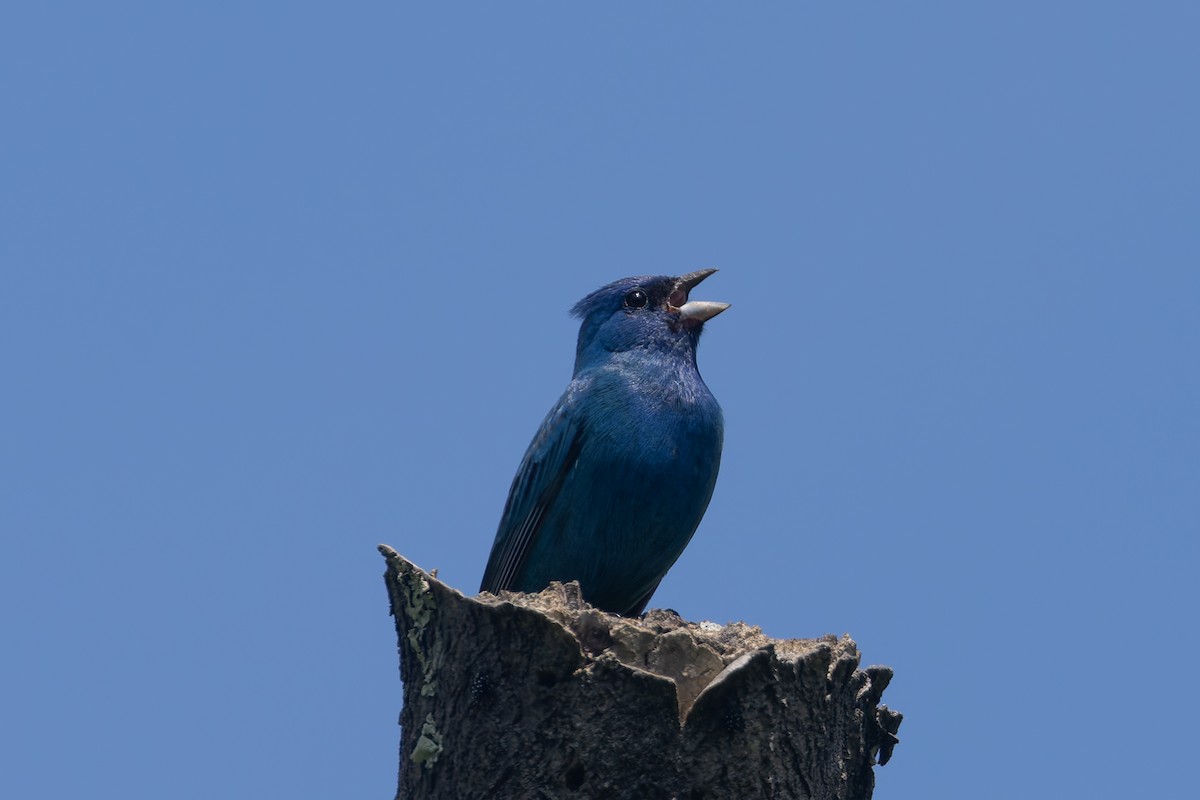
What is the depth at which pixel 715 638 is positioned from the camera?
6.99 meters

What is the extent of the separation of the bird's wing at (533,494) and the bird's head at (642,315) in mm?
916

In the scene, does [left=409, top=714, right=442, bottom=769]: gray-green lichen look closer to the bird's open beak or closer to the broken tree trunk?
the broken tree trunk

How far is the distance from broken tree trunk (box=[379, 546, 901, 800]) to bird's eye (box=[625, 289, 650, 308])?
4.06m

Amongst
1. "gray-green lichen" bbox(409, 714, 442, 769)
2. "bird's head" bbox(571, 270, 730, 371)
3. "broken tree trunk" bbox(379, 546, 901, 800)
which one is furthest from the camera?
"bird's head" bbox(571, 270, 730, 371)

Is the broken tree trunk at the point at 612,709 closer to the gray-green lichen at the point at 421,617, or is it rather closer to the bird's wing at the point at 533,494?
the gray-green lichen at the point at 421,617

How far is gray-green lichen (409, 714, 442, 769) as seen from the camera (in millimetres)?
6758

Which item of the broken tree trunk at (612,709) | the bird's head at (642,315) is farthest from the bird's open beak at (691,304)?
the broken tree trunk at (612,709)

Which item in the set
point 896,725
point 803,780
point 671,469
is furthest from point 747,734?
point 671,469

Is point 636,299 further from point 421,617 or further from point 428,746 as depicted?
point 428,746

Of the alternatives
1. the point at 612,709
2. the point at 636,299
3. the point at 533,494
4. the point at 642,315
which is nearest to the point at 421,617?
the point at 612,709

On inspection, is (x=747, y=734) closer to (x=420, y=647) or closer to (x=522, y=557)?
(x=420, y=647)

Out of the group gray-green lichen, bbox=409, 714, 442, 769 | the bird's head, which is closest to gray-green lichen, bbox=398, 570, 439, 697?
gray-green lichen, bbox=409, 714, 442, 769

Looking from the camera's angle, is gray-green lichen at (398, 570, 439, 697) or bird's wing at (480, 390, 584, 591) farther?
bird's wing at (480, 390, 584, 591)

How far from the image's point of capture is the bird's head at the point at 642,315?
10.5 metres
